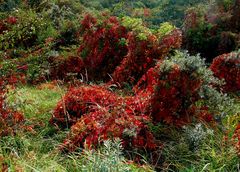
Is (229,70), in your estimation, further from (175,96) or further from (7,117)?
(7,117)

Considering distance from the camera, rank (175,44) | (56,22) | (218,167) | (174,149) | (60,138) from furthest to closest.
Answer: (56,22), (175,44), (60,138), (174,149), (218,167)

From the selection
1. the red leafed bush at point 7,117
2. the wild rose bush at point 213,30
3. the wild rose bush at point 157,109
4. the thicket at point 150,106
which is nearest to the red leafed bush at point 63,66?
the thicket at point 150,106

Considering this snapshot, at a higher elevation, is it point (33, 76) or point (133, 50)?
point (133, 50)

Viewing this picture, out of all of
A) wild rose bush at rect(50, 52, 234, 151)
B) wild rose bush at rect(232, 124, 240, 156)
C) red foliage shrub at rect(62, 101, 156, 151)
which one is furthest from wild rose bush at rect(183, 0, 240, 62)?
wild rose bush at rect(232, 124, 240, 156)

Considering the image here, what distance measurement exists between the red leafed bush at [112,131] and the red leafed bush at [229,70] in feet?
8.73

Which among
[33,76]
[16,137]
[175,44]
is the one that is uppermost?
[175,44]

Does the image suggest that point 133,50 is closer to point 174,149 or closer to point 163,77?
point 163,77

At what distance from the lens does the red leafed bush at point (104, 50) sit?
1060 centimetres

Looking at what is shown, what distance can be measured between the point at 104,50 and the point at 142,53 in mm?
1678

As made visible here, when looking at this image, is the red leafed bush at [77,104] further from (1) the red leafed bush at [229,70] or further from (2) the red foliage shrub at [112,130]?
(1) the red leafed bush at [229,70]

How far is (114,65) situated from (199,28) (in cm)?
270

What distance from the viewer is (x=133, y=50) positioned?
9.34 meters

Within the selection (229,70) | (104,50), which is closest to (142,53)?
(104,50)

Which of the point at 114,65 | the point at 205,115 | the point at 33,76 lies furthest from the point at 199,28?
the point at 205,115
